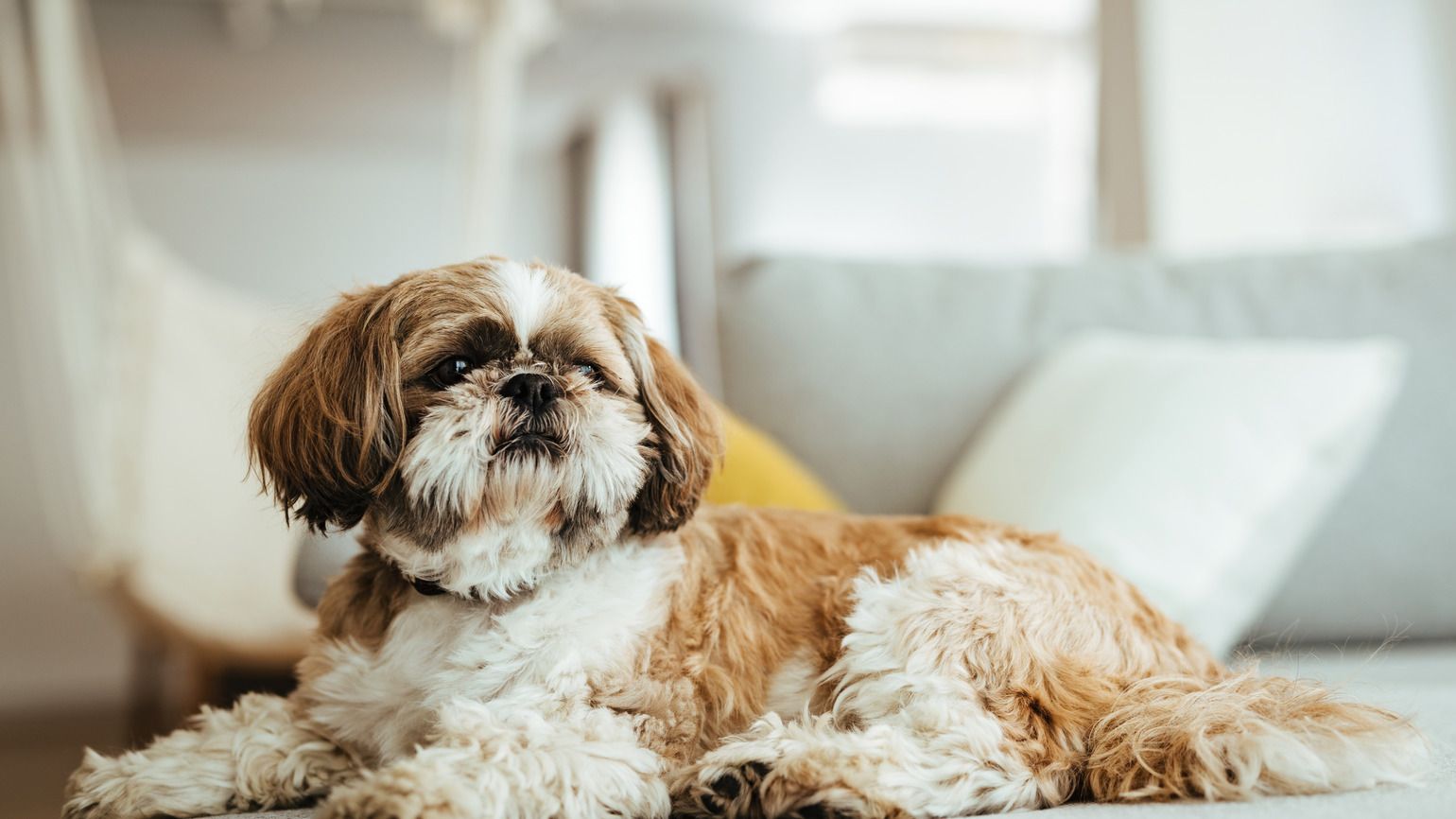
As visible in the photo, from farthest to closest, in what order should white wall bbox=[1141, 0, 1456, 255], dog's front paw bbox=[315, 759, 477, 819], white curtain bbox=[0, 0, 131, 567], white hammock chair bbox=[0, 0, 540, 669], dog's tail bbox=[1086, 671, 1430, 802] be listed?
white wall bbox=[1141, 0, 1456, 255], white curtain bbox=[0, 0, 131, 567], white hammock chair bbox=[0, 0, 540, 669], dog's tail bbox=[1086, 671, 1430, 802], dog's front paw bbox=[315, 759, 477, 819]

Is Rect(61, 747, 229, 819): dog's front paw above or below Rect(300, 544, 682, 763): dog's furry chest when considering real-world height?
below

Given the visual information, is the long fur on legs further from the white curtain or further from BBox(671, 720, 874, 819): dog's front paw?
the white curtain

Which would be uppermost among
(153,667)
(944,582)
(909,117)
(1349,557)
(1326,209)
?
(909,117)

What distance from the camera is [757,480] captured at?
1979 mm

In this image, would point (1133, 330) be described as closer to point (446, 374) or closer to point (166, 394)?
point (446, 374)

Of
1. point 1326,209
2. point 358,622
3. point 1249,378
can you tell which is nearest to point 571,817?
point 358,622

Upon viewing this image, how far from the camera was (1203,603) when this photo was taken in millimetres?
1818

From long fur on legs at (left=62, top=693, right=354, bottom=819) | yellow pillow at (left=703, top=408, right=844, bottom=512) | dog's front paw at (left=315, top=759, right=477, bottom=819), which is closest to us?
dog's front paw at (left=315, top=759, right=477, bottom=819)

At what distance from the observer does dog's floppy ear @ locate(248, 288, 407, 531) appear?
3.70 ft

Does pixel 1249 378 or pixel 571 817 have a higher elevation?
pixel 1249 378

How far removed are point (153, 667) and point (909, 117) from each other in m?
5.65

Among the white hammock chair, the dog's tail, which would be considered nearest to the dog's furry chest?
the dog's tail

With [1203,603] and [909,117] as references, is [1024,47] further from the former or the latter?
[1203,603]

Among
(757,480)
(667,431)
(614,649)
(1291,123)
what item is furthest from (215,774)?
(1291,123)
